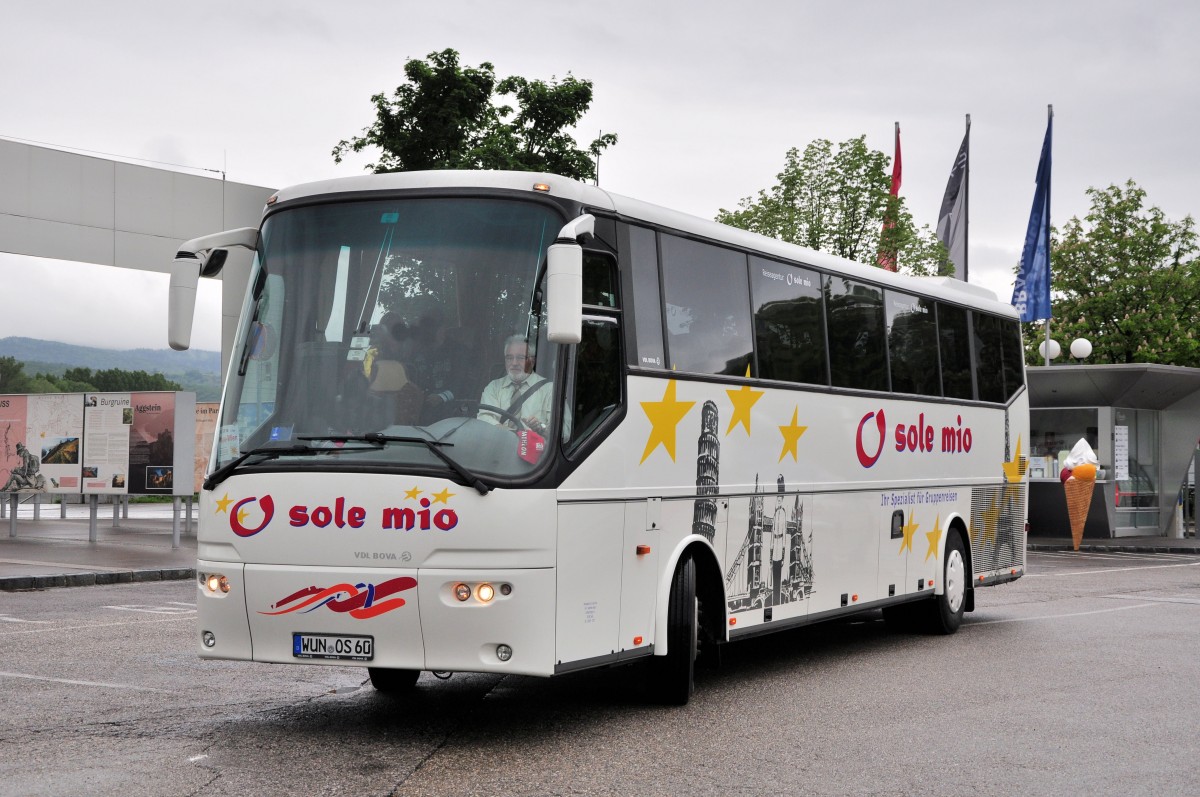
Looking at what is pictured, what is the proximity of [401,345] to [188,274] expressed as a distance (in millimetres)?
1571

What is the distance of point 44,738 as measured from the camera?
809 cm

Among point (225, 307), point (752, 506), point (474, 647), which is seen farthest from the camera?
point (225, 307)

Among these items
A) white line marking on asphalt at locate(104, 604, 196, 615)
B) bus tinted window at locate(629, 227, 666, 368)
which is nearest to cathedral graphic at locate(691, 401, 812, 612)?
bus tinted window at locate(629, 227, 666, 368)

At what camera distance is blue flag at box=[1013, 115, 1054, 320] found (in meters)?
35.7

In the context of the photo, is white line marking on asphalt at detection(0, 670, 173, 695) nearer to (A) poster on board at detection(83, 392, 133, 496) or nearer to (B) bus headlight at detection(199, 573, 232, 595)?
(B) bus headlight at detection(199, 573, 232, 595)

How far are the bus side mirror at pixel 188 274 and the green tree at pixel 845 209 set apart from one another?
3004 cm

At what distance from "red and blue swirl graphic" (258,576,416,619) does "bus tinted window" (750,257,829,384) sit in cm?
389

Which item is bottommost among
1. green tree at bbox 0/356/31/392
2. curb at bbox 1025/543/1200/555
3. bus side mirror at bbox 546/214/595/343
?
curb at bbox 1025/543/1200/555

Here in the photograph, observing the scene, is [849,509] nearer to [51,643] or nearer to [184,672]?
[184,672]

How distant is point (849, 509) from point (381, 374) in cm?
543

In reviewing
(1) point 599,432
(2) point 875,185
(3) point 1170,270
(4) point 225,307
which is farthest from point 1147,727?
(3) point 1170,270

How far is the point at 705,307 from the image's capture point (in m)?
10.2

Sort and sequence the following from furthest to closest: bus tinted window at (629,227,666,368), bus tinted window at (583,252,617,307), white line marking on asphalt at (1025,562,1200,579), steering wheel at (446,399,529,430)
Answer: white line marking on asphalt at (1025,562,1200,579) < bus tinted window at (629,227,666,368) < bus tinted window at (583,252,617,307) < steering wheel at (446,399,529,430)

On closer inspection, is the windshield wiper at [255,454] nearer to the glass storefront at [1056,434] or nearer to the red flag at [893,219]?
the glass storefront at [1056,434]
